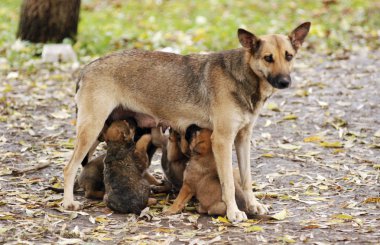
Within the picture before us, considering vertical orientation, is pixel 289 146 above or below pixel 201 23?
below

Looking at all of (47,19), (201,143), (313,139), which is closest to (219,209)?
(201,143)

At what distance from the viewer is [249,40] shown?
23.6 feet

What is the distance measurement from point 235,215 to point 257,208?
1.47 ft

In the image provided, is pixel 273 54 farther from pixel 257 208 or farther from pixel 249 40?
pixel 257 208

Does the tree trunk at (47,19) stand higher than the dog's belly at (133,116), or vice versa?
the tree trunk at (47,19)

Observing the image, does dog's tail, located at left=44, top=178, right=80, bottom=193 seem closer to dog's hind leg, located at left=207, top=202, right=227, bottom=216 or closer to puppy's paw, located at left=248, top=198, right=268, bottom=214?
dog's hind leg, located at left=207, top=202, right=227, bottom=216

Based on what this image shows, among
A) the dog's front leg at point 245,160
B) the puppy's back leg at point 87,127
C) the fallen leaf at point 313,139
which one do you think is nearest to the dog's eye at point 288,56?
the dog's front leg at point 245,160

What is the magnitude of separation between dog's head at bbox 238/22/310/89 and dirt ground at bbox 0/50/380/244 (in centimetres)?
147

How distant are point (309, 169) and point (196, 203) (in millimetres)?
1858

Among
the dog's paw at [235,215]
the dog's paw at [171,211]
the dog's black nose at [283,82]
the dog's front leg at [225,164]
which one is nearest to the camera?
the dog's black nose at [283,82]

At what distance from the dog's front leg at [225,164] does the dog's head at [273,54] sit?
74cm

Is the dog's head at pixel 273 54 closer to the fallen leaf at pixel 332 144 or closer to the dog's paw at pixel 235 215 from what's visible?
the dog's paw at pixel 235 215

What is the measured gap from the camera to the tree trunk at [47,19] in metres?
14.6

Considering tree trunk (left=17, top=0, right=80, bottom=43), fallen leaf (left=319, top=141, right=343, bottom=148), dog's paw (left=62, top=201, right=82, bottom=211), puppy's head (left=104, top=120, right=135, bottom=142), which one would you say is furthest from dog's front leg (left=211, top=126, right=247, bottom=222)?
tree trunk (left=17, top=0, right=80, bottom=43)
